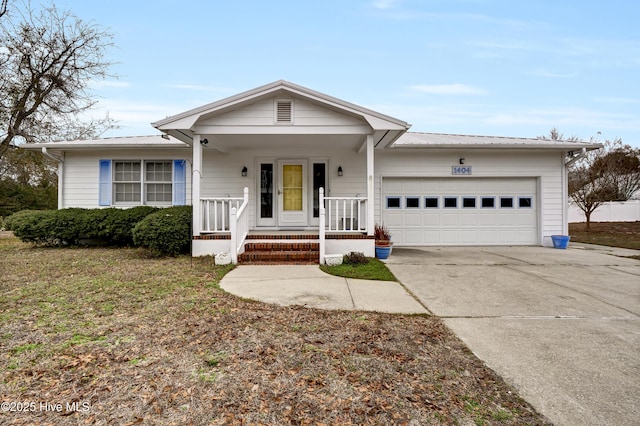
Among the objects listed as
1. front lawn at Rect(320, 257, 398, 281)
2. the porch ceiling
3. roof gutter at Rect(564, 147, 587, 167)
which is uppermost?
the porch ceiling

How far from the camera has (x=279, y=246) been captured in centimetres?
757

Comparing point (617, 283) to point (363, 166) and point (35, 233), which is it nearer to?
point (363, 166)

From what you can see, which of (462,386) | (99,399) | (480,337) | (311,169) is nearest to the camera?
(99,399)

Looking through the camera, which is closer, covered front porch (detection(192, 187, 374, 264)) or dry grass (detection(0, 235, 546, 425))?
dry grass (detection(0, 235, 546, 425))

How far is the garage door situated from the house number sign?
224mm

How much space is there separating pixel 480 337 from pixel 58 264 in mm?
7631

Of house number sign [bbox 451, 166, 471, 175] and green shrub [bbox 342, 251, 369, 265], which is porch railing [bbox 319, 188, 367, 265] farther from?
house number sign [bbox 451, 166, 471, 175]

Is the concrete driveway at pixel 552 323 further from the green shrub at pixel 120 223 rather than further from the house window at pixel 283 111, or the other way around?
the green shrub at pixel 120 223

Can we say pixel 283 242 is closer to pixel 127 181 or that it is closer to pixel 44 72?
pixel 127 181

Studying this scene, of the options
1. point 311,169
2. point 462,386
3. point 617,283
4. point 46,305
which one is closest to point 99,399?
point 462,386

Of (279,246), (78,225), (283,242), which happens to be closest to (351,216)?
(283,242)

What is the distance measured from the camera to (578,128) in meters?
22.7

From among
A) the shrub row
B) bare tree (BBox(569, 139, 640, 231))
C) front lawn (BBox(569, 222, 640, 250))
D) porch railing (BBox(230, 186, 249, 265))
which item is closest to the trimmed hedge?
the shrub row

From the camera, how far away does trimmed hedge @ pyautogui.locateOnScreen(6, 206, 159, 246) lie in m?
8.95
